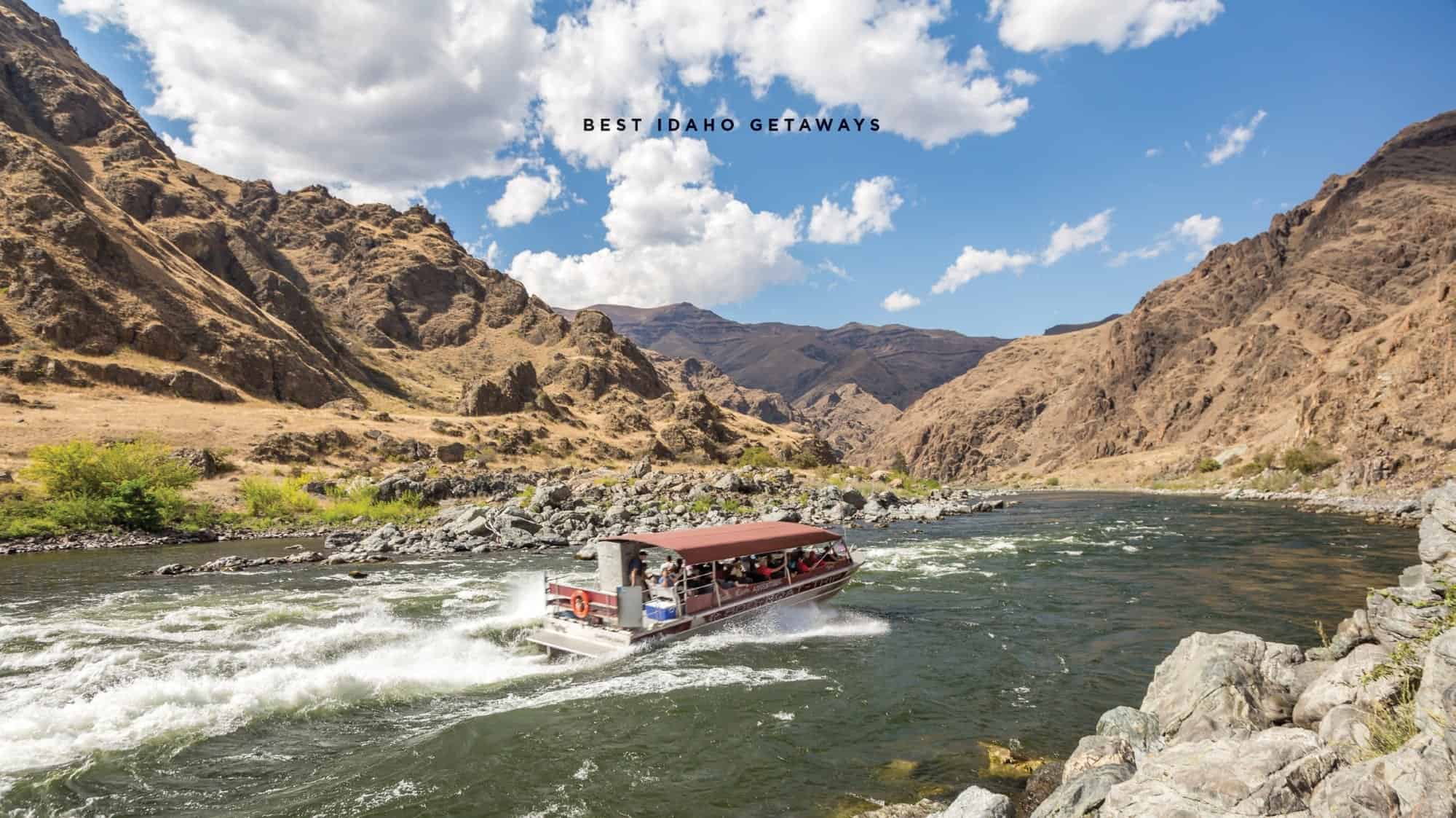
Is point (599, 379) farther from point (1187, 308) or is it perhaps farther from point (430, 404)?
point (1187, 308)

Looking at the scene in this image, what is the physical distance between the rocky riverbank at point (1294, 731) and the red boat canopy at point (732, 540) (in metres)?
10.6

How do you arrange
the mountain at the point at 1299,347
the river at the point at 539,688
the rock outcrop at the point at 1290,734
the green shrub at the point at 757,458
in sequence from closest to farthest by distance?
the rock outcrop at the point at 1290,734
the river at the point at 539,688
the mountain at the point at 1299,347
the green shrub at the point at 757,458

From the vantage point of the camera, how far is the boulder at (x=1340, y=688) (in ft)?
28.5

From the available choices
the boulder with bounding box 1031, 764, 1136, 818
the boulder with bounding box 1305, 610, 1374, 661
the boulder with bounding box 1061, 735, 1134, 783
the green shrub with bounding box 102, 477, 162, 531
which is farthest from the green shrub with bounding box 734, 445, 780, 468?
the boulder with bounding box 1031, 764, 1136, 818

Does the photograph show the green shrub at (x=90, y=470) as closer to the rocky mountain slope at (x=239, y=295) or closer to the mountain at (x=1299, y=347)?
the rocky mountain slope at (x=239, y=295)

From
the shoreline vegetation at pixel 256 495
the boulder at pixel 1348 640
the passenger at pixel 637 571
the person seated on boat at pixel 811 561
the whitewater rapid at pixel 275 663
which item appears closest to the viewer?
the boulder at pixel 1348 640

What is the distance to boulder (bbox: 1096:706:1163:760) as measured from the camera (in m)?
10.2

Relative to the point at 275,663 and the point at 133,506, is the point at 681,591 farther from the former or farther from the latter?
the point at 133,506

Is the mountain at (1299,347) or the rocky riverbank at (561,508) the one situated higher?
the mountain at (1299,347)

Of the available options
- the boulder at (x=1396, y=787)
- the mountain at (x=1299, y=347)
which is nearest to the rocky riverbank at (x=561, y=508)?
the boulder at (x=1396, y=787)

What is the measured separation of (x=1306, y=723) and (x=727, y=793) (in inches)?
315

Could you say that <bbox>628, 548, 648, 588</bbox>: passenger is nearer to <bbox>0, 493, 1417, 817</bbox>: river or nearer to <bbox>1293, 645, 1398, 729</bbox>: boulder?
<bbox>0, 493, 1417, 817</bbox>: river

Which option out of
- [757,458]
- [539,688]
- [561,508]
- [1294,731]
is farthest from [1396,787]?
[757,458]

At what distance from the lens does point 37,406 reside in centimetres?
5469
